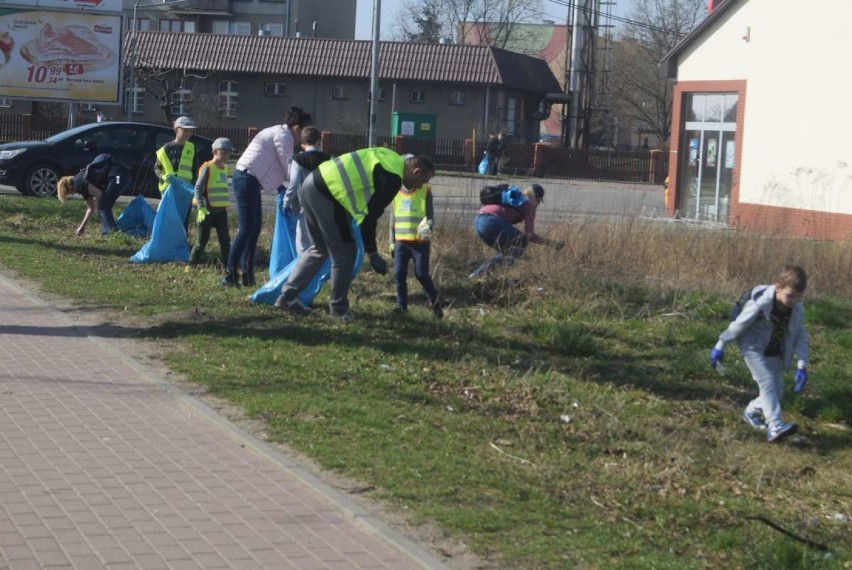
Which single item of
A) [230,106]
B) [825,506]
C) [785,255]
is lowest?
[825,506]

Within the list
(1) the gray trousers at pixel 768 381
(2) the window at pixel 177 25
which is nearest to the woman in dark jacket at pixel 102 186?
(1) the gray trousers at pixel 768 381

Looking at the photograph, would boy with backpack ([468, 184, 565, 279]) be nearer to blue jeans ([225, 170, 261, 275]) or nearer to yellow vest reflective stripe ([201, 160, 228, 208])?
blue jeans ([225, 170, 261, 275])

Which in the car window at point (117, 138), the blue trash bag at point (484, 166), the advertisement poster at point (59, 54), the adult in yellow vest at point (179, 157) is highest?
the advertisement poster at point (59, 54)

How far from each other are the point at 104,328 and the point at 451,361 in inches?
121

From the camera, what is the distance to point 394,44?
5725 centimetres

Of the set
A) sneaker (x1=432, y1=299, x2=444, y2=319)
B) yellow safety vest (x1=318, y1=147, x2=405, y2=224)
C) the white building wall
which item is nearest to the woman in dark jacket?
sneaker (x1=432, y1=299, x2=444, y2=319)

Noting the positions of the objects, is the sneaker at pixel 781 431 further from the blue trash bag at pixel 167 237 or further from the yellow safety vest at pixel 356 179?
the blue trash bag at pixel 167 237

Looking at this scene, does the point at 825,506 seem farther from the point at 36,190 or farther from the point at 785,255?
the point at 36,190

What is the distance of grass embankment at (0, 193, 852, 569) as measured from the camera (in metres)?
6.04

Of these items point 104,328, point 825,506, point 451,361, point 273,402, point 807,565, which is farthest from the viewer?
point 104,328

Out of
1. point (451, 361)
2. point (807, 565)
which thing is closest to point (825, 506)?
point (807, 565)

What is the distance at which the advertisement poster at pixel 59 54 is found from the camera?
104 ft

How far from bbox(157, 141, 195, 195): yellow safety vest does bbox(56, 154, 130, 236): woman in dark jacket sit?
1.52 metres

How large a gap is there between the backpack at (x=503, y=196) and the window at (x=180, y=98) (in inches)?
1793
